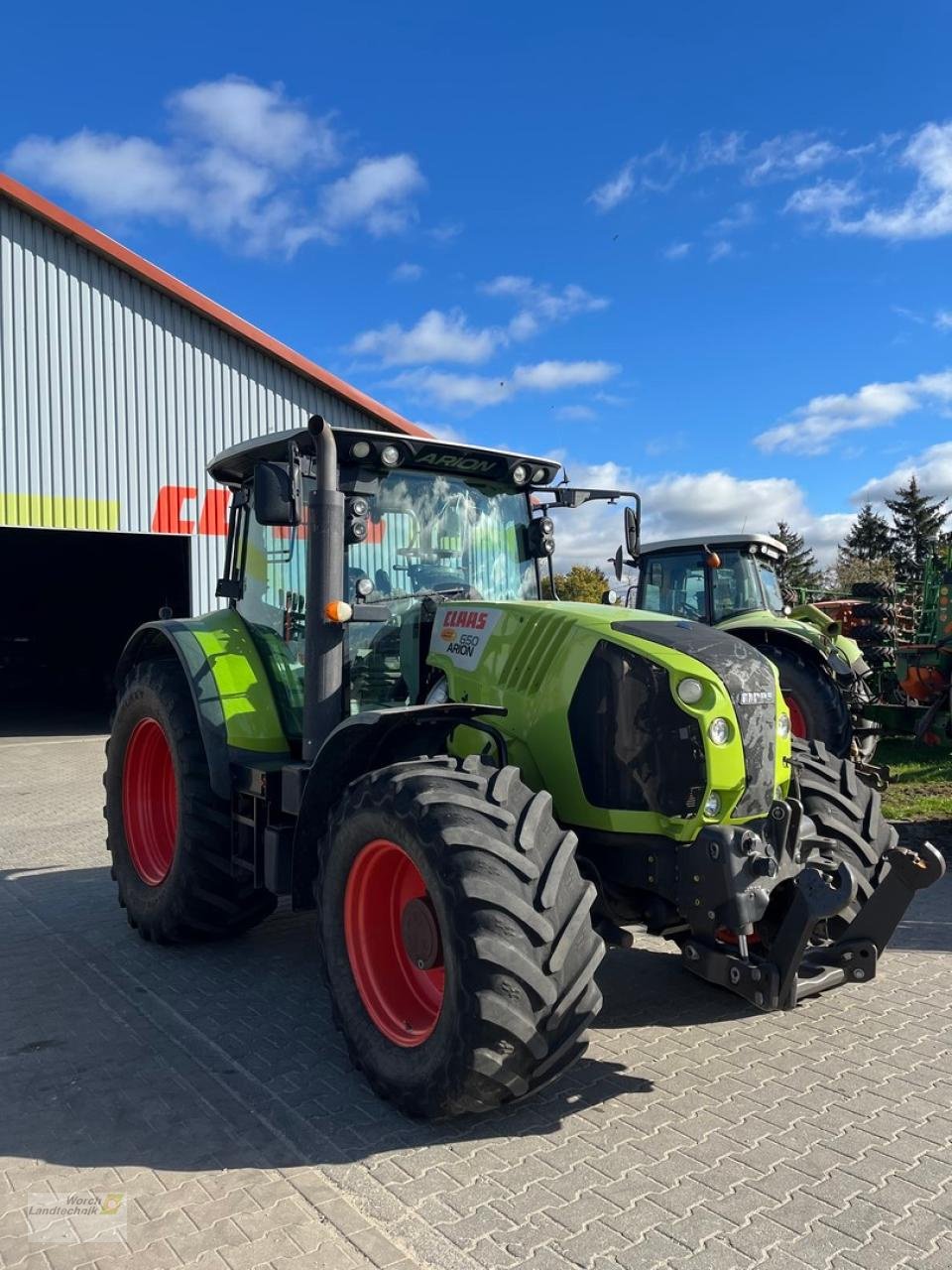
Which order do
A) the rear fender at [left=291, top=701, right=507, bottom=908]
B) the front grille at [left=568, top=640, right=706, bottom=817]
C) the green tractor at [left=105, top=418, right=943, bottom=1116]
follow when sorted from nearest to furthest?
the green tractor at [left=105, top=418, right=943, bottom=1116] → the front grille at [left=568, top=640, right=706, bottom=817] → the rear fender at [left=291, top=701, right=507, bottom=908]

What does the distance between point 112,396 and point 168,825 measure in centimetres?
1022

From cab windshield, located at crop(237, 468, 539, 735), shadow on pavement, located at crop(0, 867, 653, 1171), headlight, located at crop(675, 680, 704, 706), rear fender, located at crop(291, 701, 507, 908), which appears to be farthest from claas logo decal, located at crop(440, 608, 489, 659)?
shadow on pavement, located at crop(0, 867, 653, 1171)

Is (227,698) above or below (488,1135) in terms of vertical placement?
above

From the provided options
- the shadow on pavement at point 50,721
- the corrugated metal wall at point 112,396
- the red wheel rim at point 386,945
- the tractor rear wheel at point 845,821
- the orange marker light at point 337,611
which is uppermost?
the corrugated metal wall at point 112,396

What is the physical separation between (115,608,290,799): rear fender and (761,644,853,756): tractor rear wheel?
17.3 feet

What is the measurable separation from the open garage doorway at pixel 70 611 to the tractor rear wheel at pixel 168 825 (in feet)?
39.4

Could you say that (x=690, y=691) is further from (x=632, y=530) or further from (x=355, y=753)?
(x=632, y=530)

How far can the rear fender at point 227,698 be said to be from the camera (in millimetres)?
4590

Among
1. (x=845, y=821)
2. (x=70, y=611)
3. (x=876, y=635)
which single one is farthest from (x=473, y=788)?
(x=70, y=611)

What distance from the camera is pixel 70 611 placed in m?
24.6

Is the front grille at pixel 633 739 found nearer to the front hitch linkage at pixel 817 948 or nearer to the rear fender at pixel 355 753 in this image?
the rear fender at pixel 355 753

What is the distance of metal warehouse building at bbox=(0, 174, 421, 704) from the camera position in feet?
43.8

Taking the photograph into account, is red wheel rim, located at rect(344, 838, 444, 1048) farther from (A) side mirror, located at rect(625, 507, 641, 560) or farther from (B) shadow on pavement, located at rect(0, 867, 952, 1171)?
(A) side mirror, located at rect(625, 507, 641, 560)

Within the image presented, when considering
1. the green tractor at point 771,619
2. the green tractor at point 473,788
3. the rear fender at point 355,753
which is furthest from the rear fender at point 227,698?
the green tractor at point 771,619
